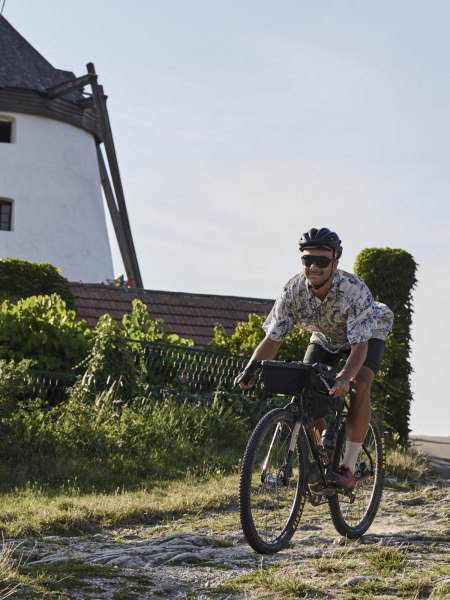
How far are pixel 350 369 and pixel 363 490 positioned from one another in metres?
1.27

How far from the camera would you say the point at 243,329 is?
54.0 ft

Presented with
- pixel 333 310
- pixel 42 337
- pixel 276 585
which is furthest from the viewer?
pixel 42 337

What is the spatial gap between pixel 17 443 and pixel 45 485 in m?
1.35

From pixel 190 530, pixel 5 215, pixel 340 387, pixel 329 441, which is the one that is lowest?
pixel 190 530

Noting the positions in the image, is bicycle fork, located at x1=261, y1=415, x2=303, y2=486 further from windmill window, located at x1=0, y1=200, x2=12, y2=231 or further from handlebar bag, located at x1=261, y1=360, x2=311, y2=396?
windmill window, located at x1=0, y1=200, x2=12, y2=231

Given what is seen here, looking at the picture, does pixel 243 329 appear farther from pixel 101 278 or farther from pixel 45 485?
pixel 101 278

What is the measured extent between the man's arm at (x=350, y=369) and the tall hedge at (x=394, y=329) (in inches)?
314

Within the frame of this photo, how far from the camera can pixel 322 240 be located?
6.90m

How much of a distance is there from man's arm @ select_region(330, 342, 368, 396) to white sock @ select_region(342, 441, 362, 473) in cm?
58

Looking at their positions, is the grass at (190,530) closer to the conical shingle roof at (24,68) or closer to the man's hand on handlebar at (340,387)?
the man's hand on handlebar at (340,387)

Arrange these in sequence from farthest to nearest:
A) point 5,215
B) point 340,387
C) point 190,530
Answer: point 5,215, point 190,530, point 340,387

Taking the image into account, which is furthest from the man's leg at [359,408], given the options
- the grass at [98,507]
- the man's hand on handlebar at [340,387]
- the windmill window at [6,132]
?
the windmill window at [6,132]

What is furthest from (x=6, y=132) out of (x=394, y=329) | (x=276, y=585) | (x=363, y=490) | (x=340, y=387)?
(x=276, y=585)

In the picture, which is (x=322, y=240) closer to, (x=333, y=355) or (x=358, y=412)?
(x=333, y=355)
